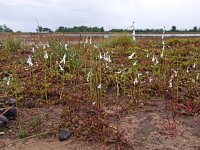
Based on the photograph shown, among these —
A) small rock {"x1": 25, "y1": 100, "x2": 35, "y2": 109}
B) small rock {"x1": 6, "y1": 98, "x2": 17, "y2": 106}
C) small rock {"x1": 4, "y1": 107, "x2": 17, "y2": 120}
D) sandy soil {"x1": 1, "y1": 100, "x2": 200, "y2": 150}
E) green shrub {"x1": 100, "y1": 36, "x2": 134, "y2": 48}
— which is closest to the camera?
sandy soil {"x1": 1, "y1": 100, "x2": 200, "y2": 150}

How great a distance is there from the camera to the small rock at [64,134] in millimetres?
4359

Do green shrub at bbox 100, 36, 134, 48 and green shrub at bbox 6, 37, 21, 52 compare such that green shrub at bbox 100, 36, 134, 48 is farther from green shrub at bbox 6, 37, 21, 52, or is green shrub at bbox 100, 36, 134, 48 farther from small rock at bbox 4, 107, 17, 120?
small rock at bbox 4, 107, 17, 120

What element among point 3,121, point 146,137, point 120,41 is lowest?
point 146,137

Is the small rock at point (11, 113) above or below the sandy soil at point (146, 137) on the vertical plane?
above

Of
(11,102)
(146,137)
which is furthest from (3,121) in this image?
(146,137)

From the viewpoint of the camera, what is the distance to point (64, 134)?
4.39 metres

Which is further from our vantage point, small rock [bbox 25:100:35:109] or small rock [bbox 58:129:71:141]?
small rock [bbox 25:100:35:109]

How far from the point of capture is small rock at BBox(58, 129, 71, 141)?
14.3 feet

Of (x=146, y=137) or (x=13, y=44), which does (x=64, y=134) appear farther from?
(x=13, y=44)

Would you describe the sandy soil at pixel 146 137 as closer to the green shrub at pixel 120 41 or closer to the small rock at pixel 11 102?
the small rock at pixel 11 102

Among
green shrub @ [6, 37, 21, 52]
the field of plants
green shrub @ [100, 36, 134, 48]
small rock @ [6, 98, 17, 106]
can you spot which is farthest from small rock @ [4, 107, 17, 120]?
green shrub @ [100, 36, 134, 48]

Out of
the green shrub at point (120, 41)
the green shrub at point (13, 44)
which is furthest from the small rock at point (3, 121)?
the green shrub at point (120, 41)

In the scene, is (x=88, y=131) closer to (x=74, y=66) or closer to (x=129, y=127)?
(x=129, y=127)

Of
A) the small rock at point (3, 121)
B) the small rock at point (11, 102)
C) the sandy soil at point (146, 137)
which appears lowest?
the sandy soil at point (146, 137)
